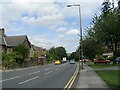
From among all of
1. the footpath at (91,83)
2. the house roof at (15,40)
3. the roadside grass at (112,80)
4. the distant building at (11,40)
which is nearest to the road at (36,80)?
the footpath at (91,83)

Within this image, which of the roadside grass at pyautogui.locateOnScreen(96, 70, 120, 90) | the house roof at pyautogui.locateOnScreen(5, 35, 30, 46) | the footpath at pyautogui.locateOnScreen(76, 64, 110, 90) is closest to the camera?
the footpath at pyautogui.locateOnScreen(76, 64, 110, 90)

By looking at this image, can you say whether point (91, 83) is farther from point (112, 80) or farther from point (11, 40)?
point (11, 40)

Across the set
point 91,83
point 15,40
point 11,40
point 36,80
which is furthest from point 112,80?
point 11,40

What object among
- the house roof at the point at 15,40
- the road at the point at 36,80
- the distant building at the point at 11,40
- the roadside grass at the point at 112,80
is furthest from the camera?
the house roof at the point at 15,40

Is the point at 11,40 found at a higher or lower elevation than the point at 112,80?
higher

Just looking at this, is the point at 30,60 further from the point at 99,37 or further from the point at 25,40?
the point at 99,37

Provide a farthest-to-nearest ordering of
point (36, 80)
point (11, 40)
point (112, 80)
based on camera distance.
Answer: point (11, 40)
point (36, 80)
point (112, 80)

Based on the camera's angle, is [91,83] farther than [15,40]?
No

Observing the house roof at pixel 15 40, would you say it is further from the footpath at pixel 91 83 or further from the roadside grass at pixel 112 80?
the footpath at pixel 91 83

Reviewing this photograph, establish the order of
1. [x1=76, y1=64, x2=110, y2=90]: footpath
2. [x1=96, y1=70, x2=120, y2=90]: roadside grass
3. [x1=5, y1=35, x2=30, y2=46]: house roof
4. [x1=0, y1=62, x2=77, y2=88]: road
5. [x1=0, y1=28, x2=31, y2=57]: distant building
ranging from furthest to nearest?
[x1=5, y1=35, x2=30, y2=46]: house roof, [x1=0, y1=28, x2=31, y2=57]: distant building, [x1=0, y1=62, x2=77, y2=88]: road, [x1=96, y1=70, x2=120, y2=90]: roadside grass, [x1=76, y1=64, x2=110, y2=90]: footpath

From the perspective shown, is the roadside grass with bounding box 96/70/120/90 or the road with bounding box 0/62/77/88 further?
the road with bounding box 0/62/77/88

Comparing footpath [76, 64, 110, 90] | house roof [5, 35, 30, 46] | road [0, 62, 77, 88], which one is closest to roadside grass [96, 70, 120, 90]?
footpath [76, 64, 110, 90]

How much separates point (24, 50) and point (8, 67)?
14246mm

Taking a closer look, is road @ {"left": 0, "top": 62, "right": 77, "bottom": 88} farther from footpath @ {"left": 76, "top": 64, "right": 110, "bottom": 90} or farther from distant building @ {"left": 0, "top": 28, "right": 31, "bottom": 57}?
distant building @ {"left": 0, "top": 28, "right": 31, "bottom": 57}
